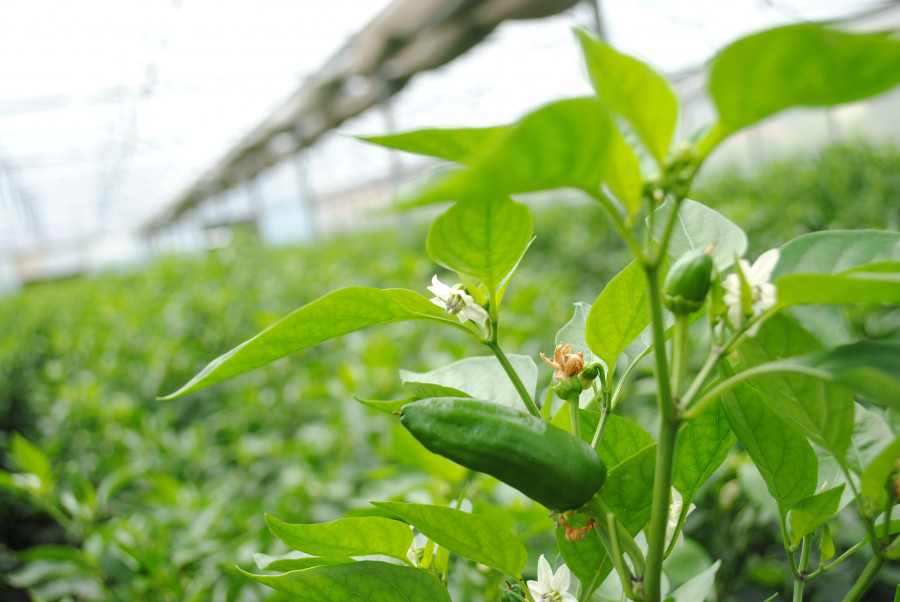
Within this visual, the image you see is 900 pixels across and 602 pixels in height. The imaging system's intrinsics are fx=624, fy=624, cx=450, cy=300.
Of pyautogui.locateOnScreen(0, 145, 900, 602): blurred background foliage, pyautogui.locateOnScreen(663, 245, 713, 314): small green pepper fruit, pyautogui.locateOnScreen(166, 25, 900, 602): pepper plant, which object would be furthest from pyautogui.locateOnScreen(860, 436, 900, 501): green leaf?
pyautogui.locateOnScreen(0, 145, 900, 602): blurred background foliage

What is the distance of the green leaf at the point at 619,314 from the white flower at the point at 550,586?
14 centimetres

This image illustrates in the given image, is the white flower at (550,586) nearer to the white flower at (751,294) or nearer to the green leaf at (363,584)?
the green leaf at (363,584)

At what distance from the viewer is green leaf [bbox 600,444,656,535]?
0.34 m

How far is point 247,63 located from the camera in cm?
897

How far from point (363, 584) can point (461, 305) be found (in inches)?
6.7

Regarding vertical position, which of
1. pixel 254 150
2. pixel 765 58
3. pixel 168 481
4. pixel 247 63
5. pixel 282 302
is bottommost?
pixel 168 481

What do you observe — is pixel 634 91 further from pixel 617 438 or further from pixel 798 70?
pixel 617 438

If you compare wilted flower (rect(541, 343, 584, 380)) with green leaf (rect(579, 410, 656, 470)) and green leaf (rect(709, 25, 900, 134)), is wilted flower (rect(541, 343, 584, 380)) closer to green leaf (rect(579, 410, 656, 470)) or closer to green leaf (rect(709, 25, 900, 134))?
green leaf (rect(579, 410, 656, 470))

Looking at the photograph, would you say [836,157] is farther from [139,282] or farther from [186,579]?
[139,282]

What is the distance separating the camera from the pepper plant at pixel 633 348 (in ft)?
0.71

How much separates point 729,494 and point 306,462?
88cm

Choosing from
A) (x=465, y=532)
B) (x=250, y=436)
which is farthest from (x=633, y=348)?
(x=250, y=436)

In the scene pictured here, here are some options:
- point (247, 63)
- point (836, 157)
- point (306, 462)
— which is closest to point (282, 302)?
point (306, 462)

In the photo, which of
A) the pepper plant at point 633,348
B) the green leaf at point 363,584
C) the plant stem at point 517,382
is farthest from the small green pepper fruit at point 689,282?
the green leaf at point 363,584
